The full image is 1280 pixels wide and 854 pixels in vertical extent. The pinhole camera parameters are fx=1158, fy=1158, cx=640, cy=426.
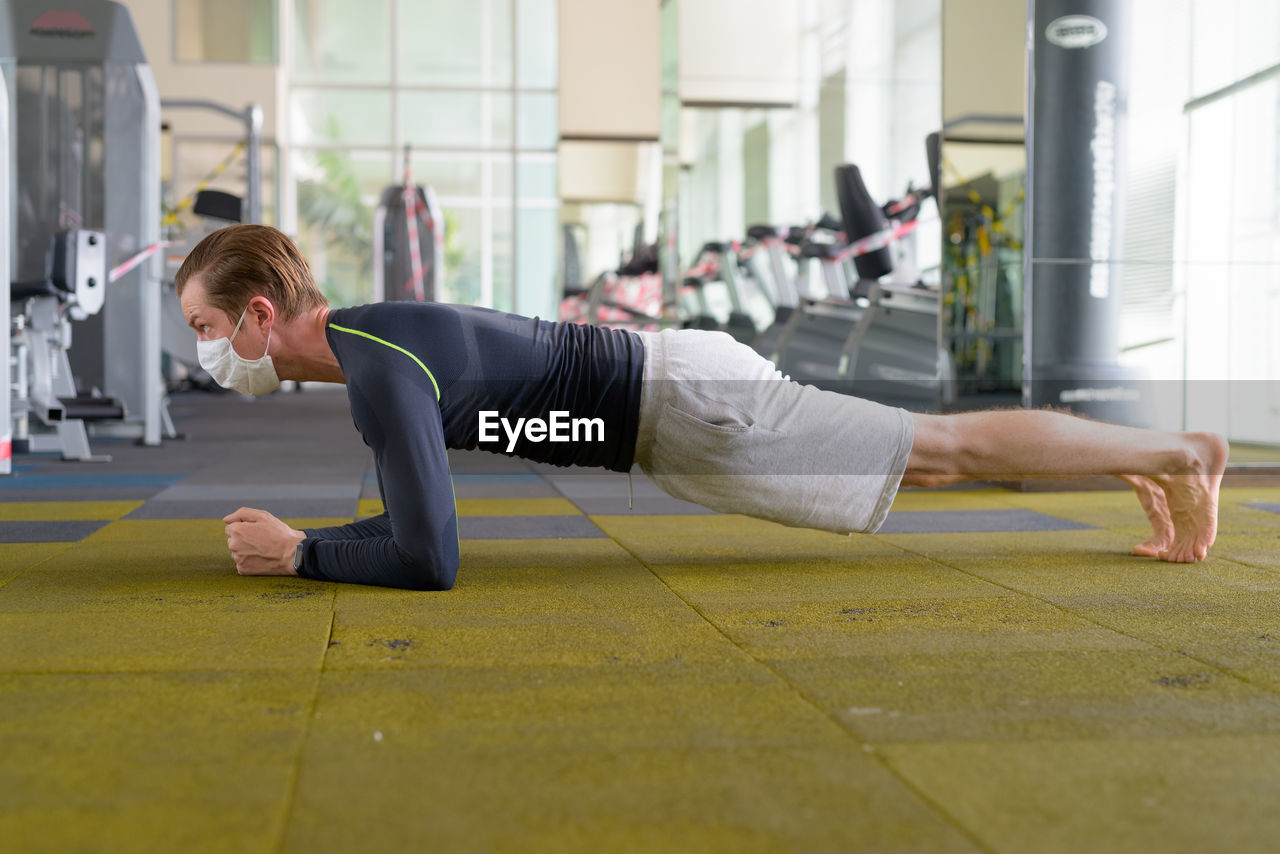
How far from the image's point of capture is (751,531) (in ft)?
9.41

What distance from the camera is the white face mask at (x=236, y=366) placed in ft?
6.62

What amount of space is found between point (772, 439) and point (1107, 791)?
3.47ft

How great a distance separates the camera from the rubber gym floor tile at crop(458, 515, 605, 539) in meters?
2.82

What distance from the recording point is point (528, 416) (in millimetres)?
2086

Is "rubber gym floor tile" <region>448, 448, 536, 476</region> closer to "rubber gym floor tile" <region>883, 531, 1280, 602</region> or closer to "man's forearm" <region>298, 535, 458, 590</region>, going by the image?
"rubber gym floor tile" <region>883, 531, 1280, 602</region>

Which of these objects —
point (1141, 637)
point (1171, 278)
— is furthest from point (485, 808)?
point (1171, 278)

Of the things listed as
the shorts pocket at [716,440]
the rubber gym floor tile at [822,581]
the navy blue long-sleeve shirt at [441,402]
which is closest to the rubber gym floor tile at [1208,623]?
the rubber gym floor tile at [822,581]

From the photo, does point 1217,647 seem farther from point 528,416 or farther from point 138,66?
point 138,66

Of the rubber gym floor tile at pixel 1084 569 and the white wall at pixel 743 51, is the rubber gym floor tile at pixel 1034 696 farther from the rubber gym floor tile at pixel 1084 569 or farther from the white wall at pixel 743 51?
the white wall at pixel 743 51

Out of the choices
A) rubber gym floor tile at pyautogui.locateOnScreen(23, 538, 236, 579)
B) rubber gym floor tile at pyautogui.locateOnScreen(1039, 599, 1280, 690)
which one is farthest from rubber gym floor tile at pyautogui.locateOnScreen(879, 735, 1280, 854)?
rubber gym floor tile at pyautogui.locateOnScreen(23, 538, 236, 579)

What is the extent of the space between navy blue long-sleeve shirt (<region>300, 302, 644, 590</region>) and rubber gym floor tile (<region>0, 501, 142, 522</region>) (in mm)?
1220

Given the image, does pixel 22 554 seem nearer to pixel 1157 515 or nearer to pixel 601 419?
pixel 601 419

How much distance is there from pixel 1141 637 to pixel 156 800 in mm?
1341

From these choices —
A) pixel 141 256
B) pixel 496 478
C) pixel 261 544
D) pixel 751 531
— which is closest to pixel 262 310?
pixel 261 544
